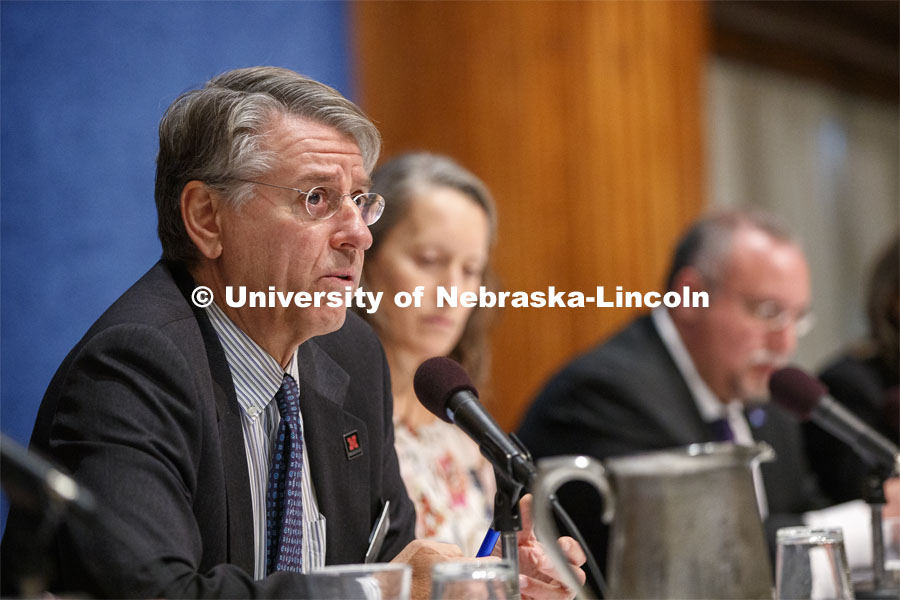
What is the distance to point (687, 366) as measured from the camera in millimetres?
2684

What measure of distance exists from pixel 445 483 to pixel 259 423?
0.73 metres

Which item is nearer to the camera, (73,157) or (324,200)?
(324,200)

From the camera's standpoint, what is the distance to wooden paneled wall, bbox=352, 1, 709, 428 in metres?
3.66

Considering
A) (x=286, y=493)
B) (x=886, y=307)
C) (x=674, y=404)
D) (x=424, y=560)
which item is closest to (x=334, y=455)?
(x=286, y=493)

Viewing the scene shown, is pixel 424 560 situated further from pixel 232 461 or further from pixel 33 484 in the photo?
pixel 33 484

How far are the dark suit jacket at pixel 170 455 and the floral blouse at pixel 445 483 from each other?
1.36 ft

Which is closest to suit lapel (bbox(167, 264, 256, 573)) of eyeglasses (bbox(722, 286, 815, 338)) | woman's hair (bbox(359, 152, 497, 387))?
woman's hair (bbox(359, 152, 497, 387))

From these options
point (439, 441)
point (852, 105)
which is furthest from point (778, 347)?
point (852, 105)

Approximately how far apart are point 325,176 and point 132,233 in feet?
3.05

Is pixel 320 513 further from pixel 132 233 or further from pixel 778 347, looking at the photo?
pixel 778 347

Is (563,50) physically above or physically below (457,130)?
above

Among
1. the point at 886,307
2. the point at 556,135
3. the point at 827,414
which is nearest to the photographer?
the point at 827,414

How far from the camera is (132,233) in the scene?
2.15 m

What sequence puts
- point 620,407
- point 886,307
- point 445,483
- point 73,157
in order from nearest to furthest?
point 445,483
point 73,157
point 620,407
point 886,307
